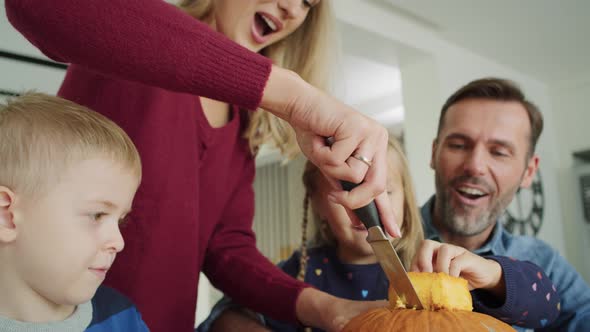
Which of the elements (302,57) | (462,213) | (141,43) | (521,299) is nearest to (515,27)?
(462,213)

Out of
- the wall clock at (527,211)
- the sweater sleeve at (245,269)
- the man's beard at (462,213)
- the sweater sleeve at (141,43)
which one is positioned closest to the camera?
the sweater sleeve at (141,43)

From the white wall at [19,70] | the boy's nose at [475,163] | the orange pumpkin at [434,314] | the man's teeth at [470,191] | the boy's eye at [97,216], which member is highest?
the boy's nose at [475,163]

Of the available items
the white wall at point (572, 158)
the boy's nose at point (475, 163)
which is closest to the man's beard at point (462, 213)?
the boy's nose at point (475, 163)

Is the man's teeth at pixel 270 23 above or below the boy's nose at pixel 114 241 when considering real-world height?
above

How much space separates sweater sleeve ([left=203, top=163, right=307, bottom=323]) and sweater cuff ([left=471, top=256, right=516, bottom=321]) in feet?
0.96

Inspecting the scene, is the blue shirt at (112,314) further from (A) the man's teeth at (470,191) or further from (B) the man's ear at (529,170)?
(B) the man's ear at (529,170)

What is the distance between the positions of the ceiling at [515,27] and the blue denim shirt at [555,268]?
7.34ft

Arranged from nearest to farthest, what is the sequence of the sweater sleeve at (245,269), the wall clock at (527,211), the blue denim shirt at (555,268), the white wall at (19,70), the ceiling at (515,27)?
the sweater sleeve at (245,269) → the blue denim shirt at (555,268) → the white wall at (19,70) → the ceiling at (515,27) → the wall clock at (527,211)

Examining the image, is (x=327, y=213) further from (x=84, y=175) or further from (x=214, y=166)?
(x=84, y=175)

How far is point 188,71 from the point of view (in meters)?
0.52

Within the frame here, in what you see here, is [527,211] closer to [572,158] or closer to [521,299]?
[572,158]

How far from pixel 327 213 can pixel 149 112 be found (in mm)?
450

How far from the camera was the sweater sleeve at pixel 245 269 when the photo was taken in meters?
0.86

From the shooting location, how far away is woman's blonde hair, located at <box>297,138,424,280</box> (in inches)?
38.4
